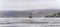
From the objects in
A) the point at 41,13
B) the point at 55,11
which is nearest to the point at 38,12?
the point at 41,13

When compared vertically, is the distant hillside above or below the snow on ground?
above

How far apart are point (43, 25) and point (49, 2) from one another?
0.20m

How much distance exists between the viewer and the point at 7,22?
1.86 feet

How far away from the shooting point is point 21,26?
56 cm

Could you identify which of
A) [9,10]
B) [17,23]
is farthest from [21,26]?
[9,10]

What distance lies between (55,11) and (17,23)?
322 mm

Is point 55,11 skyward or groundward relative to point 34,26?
skyward

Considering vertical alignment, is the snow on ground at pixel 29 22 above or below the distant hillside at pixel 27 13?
below

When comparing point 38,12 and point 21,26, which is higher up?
point 38,12

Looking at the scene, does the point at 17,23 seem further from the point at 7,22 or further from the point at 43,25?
the point at 43,25

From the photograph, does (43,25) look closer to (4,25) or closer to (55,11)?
(55,11)

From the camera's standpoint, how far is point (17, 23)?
1.85 ft

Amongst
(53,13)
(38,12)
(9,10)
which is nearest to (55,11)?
(53,13)

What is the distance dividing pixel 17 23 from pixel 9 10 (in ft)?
0.43
